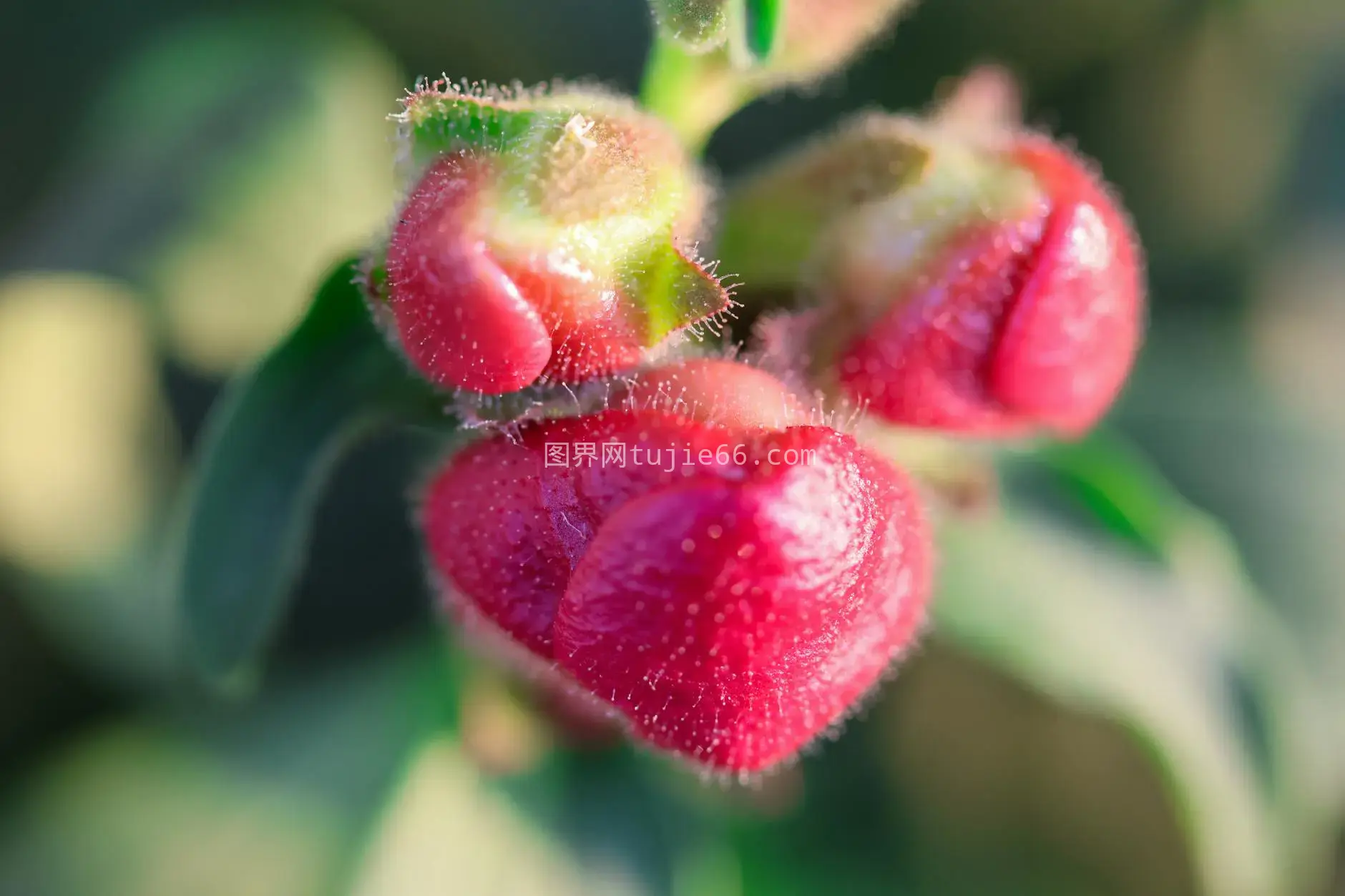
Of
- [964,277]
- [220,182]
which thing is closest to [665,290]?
[964,277]

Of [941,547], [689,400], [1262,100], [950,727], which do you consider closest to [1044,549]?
[941,547]

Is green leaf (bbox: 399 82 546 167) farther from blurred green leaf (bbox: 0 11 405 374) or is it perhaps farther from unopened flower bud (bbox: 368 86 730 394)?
blurred green leaf (bbox: 0 11 405 374)

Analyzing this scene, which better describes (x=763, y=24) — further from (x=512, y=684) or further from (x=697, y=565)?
(x=512, y=684)

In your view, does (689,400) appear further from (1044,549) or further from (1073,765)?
(1073,765)

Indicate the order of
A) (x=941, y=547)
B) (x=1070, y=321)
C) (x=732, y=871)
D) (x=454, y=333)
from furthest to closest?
(x=732, y=871), (x=941, y=547), (x=1070, y=321), (x=454, y=333)

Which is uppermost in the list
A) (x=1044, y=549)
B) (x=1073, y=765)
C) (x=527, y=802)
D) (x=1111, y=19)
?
(x=1111, y=19)
